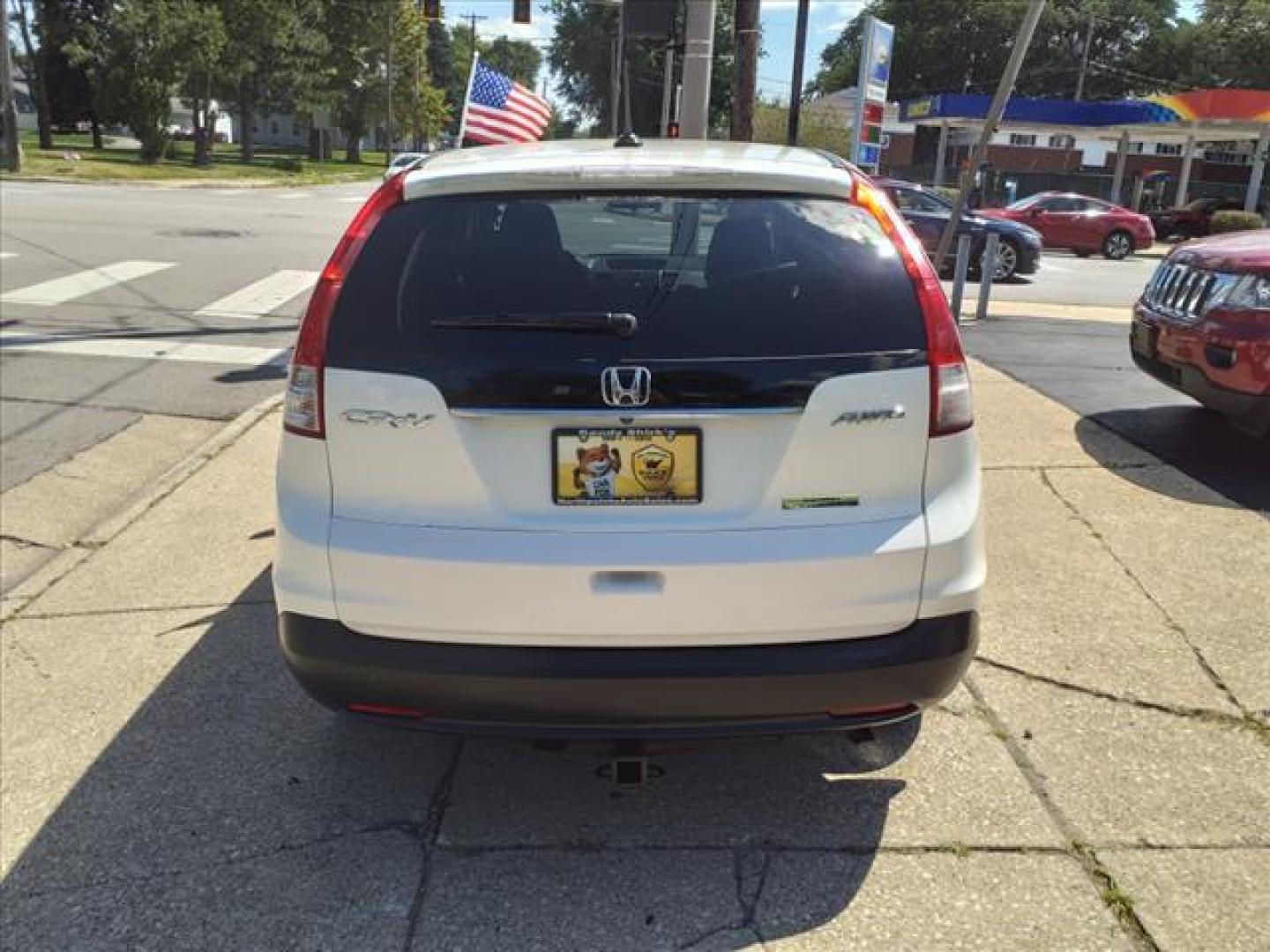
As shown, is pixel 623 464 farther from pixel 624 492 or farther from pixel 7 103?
pixel 7 103

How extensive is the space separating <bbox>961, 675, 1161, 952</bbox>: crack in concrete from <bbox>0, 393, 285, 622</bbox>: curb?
12.7 ft

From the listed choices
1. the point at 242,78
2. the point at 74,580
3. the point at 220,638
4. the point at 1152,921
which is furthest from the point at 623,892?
the point at 242,78

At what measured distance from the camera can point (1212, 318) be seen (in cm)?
580

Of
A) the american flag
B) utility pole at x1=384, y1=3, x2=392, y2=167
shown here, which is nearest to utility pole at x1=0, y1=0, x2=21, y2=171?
utility pole at x1=384, y1=3, x2=392, y2=167

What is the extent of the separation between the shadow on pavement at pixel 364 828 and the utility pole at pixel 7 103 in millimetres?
33322

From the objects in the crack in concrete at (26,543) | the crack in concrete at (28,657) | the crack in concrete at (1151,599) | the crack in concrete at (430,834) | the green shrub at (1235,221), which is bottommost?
the crack in concrete at (26,543)

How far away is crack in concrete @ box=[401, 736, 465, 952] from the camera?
268cm

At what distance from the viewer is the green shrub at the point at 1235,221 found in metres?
28.5

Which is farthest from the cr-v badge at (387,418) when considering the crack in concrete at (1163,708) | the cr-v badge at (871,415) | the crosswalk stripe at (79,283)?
the crosswalk stripe at (79,283)

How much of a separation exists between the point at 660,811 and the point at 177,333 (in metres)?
8.19

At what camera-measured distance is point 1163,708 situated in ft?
12.0

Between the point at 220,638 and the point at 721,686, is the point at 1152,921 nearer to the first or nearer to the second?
the point at 721,686

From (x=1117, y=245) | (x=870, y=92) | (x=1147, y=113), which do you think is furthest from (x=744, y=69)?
(x=1147, y=113)

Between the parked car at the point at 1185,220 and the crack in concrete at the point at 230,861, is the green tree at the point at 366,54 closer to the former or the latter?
the parked car at the point at 1185,220
